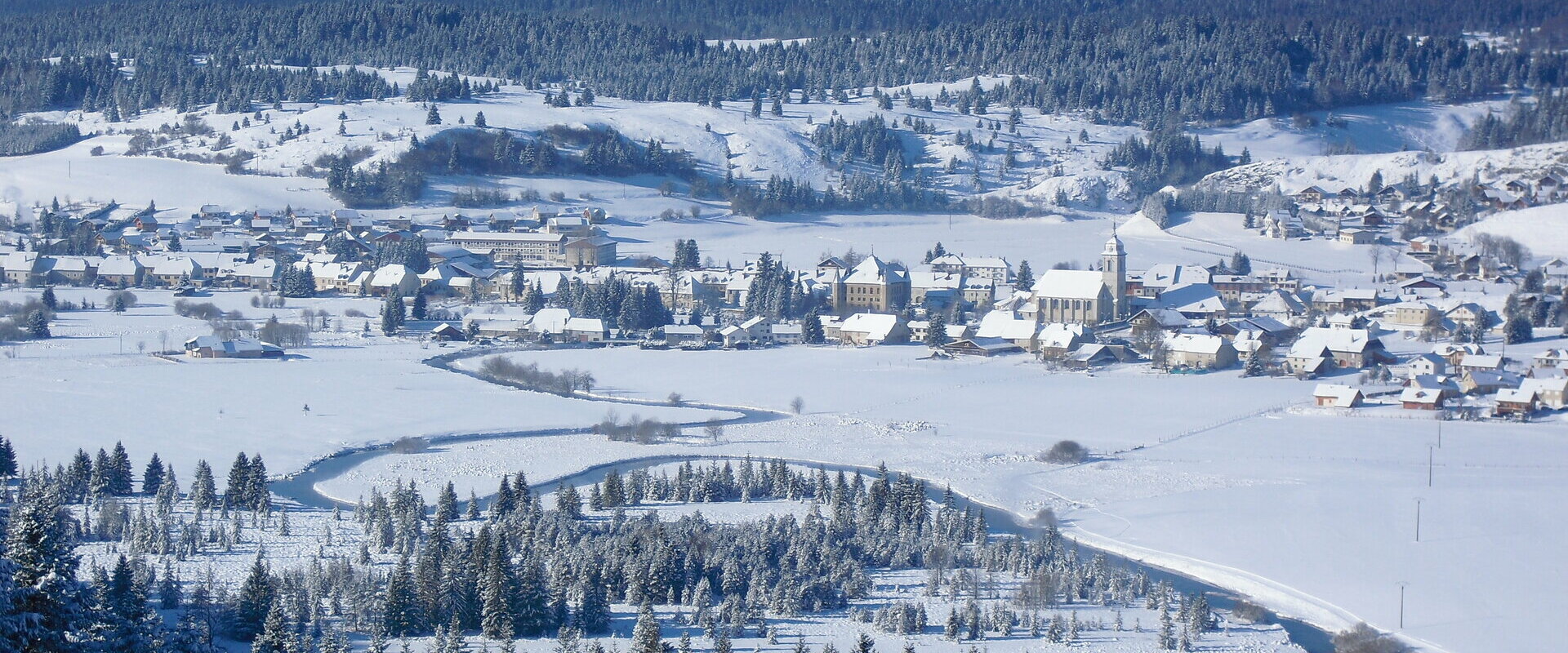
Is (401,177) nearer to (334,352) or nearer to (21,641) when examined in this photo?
(334,352)

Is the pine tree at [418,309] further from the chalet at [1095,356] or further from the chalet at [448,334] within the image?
the chalet at [1095,356]

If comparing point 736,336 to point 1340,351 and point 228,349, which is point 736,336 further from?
point 1340,351

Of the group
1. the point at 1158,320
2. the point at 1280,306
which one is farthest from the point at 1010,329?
the point at 1280,306

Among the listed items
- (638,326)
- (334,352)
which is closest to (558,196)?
(638,326)

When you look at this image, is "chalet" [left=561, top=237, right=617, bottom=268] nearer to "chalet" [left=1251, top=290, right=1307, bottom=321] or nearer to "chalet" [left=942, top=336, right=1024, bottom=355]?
"chalet" [left=942, top=336, right=1024, bottom=355]

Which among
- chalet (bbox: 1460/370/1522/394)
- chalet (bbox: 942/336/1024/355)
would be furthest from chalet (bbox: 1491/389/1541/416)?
chalet (bbox: 942/336/1024/355)
